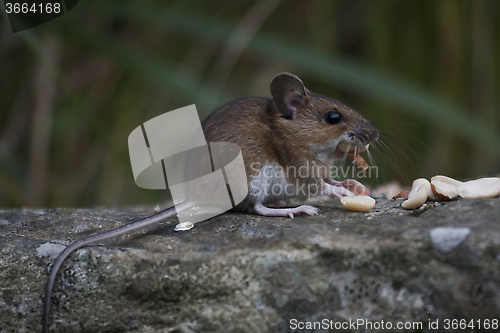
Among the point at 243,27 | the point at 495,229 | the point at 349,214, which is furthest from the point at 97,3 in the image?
the point at 495,229

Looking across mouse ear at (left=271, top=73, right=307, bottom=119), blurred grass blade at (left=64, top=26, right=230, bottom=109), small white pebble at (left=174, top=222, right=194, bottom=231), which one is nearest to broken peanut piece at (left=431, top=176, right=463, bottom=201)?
mouse ear at (left=271, top=73, right=307, bottom=119)

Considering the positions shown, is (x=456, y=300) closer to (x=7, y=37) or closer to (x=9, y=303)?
(x=9, y=303)

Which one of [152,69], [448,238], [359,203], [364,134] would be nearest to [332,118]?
[364,134]

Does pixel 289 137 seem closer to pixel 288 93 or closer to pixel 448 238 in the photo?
pixel 288 93

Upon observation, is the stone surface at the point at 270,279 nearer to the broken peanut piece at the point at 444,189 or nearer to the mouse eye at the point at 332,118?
the broken peanut piece at the point at 444,189

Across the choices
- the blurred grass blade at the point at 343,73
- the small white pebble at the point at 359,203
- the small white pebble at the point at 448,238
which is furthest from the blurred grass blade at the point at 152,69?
the small white pebble at the point at 448,238
